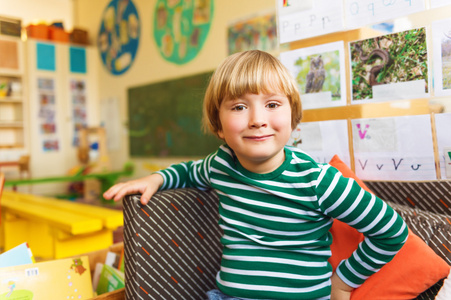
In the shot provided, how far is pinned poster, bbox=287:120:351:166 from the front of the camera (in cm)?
129

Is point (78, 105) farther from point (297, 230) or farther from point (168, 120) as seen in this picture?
point (297, 230)

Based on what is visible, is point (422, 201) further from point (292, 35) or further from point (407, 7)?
point (292, 35)

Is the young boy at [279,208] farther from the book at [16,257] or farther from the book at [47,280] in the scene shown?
the book at [16,257]

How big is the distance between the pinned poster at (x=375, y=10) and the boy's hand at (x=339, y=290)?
2.57 feet

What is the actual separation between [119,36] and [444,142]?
4563mm

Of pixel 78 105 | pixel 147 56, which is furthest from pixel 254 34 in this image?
pixel 78 105

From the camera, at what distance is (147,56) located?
4.54m

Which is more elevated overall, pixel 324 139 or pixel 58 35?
pixel 58 35

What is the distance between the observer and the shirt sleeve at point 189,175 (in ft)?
3.67

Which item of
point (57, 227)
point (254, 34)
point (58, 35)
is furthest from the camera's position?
point (58, 35)

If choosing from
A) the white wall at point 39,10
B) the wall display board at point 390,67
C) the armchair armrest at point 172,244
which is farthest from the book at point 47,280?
the white wall at point 39,10

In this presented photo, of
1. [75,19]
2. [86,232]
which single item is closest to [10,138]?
[75,19]

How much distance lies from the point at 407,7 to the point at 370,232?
70 cm

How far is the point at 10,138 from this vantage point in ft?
16.3
